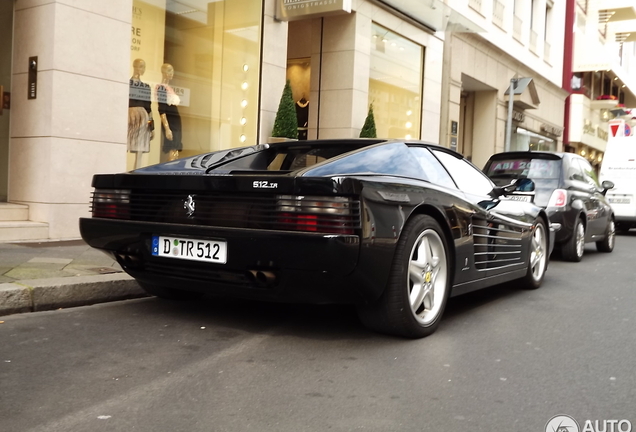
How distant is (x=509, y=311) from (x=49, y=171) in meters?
5.38

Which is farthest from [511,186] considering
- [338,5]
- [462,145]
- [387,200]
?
[462,145]

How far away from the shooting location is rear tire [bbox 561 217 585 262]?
9.06 m

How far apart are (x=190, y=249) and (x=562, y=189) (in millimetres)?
6268

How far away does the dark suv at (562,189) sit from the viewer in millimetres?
8836

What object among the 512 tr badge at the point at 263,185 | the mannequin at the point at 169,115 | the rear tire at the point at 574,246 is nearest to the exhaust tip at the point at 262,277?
the 512 tr badge at the point at 263,185

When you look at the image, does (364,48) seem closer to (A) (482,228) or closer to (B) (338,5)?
(B) (338,5)

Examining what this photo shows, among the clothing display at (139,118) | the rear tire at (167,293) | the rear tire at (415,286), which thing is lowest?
the rear tire at (167,293)

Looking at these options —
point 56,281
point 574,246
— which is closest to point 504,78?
point 574,246

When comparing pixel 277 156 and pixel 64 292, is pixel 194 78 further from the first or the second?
pixel 64 292

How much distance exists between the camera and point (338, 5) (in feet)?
37.8

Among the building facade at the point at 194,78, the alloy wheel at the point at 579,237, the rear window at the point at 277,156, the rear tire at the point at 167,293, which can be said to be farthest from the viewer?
the alloy wheel at the point at 579,237

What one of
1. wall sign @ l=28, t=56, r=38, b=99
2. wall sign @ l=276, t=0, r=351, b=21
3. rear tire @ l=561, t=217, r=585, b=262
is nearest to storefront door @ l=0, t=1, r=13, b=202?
wall sign @ l=28, t=56, r=38, b=99

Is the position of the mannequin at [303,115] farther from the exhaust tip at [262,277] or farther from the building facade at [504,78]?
the exhaust tip at [262,277]

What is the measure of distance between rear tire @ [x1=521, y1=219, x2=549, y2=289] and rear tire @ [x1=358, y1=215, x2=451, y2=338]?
214 cm
